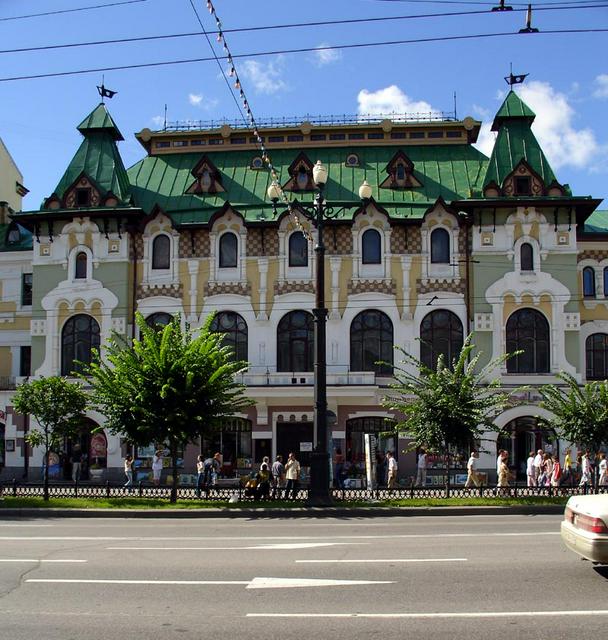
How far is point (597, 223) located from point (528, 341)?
8330mm

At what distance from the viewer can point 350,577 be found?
11.3 meters

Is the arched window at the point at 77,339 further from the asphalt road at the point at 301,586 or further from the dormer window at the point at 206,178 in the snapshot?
the asphalt road at the point at 301,586

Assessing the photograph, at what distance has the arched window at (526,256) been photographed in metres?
36.3

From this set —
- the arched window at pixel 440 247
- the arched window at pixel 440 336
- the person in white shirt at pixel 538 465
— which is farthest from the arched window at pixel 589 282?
the person in white shirt at pixel 538 465

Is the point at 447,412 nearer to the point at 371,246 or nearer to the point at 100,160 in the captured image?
the point at 371,246

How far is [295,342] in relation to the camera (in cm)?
3697

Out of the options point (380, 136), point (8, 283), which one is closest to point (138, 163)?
Answer: point (8, 283)

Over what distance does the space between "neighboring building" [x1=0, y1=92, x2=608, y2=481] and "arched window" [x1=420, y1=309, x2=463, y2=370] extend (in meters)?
0.06

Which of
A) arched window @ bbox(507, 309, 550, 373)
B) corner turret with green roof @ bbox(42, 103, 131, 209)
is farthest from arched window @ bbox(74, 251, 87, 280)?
arched window @ bbox(507, 309, 550, 373)

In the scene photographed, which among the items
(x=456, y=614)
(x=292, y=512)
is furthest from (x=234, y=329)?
(x=456, y=614)

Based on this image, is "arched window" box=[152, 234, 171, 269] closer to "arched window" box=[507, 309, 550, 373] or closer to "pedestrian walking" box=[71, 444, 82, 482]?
"pedestrian walking" box=[71, 444, 82, 482]

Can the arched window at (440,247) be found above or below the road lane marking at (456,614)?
above

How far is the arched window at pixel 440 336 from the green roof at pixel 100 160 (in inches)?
573

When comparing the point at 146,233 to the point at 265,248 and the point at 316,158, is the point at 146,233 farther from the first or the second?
the point at 316,158
